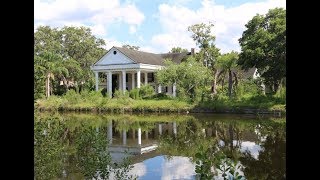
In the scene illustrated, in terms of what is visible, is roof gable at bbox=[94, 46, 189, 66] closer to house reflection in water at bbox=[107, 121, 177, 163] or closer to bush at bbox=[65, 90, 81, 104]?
bush at bbox=[65, 90, 81, 104]

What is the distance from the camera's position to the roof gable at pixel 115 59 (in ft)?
140

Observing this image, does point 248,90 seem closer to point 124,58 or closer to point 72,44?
point 124,58

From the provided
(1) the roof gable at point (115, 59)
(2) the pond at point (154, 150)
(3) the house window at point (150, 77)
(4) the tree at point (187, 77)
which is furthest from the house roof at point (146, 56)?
(2) the pond at point (154, 150)

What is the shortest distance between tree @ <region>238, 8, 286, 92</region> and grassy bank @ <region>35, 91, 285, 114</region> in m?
2.46

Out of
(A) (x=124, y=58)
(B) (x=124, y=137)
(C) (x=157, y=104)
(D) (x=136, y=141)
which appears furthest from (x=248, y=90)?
(D) (x=136, y=141)

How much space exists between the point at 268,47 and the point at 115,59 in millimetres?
19544

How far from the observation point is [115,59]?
43.2m

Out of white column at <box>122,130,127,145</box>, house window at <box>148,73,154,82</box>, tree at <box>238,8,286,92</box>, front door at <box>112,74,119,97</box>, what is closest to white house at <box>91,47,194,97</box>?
front door at <box>112,74,119,97</box>

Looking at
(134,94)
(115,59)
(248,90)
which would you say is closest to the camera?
(248,90)

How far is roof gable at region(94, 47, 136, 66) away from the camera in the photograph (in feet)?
140

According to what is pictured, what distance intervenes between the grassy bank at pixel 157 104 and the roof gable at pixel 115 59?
6.73m

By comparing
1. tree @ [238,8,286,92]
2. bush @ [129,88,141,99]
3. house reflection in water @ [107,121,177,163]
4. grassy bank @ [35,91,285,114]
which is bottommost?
house reflection in water @ [107,121,177,163]
